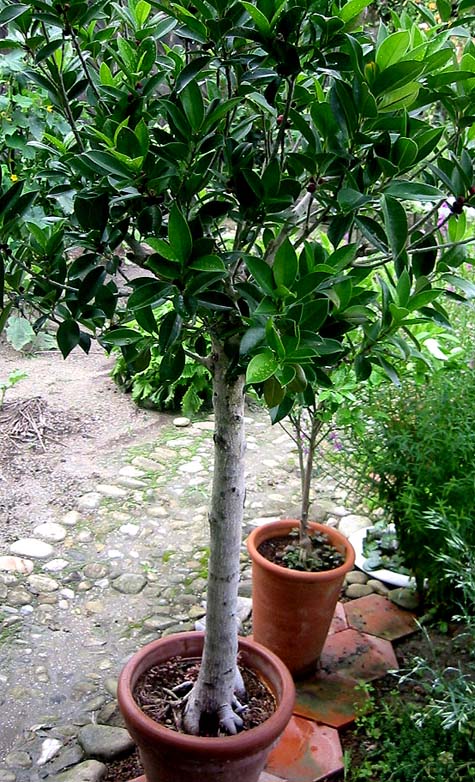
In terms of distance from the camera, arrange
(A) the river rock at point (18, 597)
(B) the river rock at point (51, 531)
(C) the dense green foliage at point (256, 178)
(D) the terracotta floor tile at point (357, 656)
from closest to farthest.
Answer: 1. (C) the dense green foliage at point (256, 178)
2. (D) the terracotta floor tile at point (357, 656)
3. (A) the river rock at point (18, 597)
4. (B) the river rock at point (51, 531)

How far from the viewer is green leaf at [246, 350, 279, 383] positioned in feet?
3.18

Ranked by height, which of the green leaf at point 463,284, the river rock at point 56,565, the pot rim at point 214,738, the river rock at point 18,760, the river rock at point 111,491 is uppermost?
the green leaf at point 463,284

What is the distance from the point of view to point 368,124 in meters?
1.11

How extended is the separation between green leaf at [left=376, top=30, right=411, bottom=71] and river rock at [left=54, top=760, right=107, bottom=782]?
5.81 feet

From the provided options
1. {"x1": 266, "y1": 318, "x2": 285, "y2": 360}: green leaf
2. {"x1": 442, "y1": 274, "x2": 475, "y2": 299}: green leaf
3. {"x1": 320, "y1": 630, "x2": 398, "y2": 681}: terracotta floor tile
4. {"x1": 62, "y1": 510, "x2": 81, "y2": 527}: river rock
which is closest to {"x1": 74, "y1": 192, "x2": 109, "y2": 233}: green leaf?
{"x1": 266, "y1": 318, "x2": 285, "y2": 360}: green leaf

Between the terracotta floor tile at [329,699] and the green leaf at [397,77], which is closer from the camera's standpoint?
the green leaf at [397,77]

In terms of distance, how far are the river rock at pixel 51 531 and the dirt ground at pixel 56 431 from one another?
0.13 feet

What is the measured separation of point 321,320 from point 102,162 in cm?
37

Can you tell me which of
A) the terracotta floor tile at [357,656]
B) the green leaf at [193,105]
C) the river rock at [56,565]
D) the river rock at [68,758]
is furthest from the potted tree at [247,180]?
the river rock at [56,565]

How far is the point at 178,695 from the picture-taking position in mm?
1818

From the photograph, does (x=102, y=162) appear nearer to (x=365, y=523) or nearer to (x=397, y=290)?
(x=397, y=290)

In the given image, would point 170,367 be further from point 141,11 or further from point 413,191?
point 141,11

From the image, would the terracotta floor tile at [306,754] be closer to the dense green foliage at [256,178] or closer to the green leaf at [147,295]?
the dense green foliage at [256,178]

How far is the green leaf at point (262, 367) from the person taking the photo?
0.97 m
